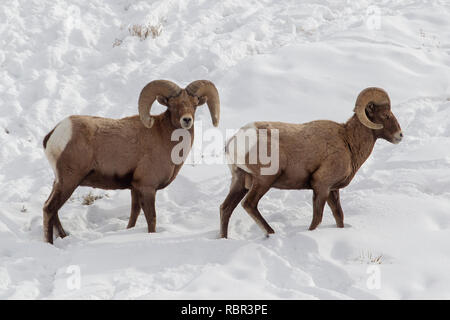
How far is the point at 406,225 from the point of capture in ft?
23.1

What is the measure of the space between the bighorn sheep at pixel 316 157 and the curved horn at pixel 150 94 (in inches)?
37.7

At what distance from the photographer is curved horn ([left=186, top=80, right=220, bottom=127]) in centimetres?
752

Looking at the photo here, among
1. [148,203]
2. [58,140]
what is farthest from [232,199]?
[58,140]

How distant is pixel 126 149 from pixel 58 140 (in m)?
0.79

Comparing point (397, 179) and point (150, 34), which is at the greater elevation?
point (150, 34)

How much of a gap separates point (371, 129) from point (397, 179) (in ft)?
4.43

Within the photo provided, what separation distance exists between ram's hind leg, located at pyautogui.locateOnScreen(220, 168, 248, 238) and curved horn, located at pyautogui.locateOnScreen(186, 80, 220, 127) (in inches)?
29.4

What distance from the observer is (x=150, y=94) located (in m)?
7.45

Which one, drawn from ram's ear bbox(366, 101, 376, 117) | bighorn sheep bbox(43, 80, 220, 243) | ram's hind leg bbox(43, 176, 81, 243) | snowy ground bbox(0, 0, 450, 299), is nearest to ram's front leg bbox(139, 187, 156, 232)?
bighorn sheep bbox(43, 80, 220, 243)

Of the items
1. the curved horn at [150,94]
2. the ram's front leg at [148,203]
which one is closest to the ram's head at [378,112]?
the curved horn at [150,94]

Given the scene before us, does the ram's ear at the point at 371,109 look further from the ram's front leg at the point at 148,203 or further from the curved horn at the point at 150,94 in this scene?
the ram's front leg at the point at 148,203
